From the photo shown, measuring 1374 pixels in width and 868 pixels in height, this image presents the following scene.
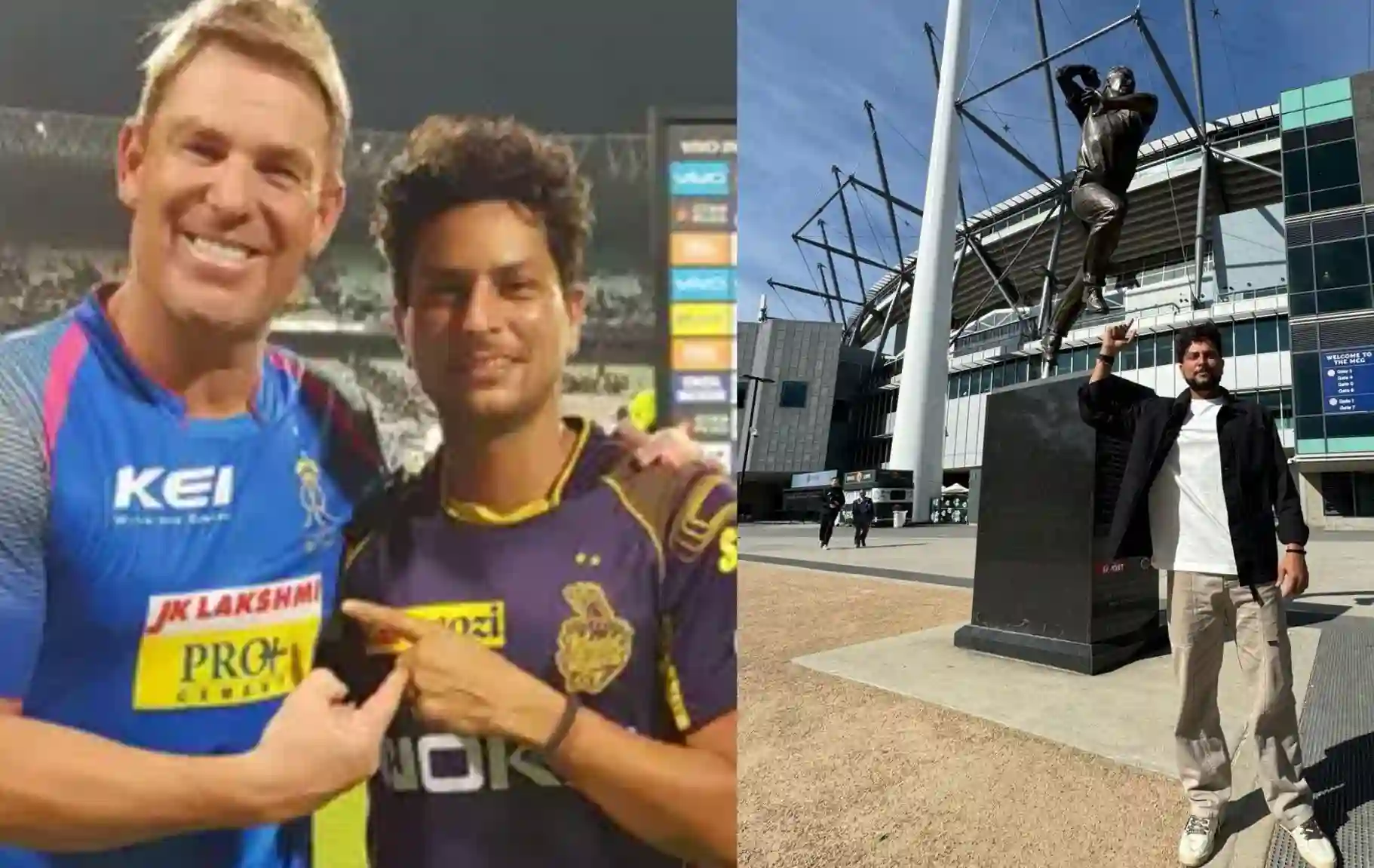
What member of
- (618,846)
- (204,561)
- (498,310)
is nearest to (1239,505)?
(618,846)

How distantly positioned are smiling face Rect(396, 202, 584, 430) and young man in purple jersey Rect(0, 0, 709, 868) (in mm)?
222

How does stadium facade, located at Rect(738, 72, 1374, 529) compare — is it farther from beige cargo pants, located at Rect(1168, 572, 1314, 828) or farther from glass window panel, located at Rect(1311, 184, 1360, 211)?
beige cargo pants, located at Rect(1168, 572, 1314, 828)

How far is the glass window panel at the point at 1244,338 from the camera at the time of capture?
41.0m

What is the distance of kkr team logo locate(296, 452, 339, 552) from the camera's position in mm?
1723

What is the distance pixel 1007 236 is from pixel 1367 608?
5417cm

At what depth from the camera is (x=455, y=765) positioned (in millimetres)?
1744

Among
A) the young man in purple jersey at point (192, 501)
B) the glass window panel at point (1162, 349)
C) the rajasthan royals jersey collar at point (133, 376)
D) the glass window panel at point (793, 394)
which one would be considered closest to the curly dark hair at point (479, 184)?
the young man in purple jersey at point (192, 501)

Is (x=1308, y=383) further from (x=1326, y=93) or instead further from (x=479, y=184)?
(x=479, y=184)

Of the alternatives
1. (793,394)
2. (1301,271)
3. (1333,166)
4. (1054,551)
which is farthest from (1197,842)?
(793,394)

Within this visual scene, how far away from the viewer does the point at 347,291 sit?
5.94 ft

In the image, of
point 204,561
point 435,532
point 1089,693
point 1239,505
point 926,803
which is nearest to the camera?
point 204,561

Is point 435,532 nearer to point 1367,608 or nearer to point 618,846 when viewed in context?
point 618,846

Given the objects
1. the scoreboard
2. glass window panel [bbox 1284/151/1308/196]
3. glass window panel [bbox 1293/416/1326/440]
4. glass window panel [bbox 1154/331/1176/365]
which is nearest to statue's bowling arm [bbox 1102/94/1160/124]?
the scoreboard

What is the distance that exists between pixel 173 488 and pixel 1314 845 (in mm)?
3871
